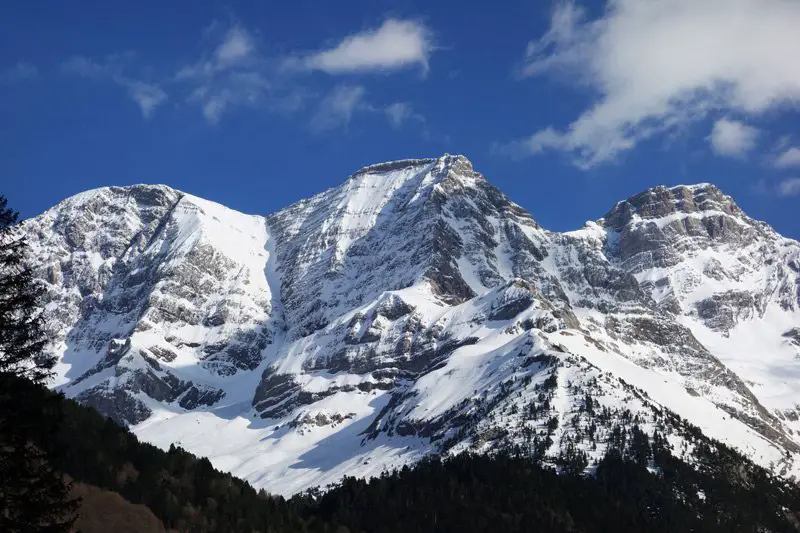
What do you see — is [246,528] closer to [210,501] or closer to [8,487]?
[210,501]

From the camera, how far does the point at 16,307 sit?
158 ft

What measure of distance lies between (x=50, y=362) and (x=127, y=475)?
92.3 metres

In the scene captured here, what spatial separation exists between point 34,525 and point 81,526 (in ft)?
219

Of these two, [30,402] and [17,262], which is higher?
[17,262]

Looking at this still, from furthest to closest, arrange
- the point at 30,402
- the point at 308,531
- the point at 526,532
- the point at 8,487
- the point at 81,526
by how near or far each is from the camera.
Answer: the point at 526,532 < the point at 308,531 < the point at 81,526 < the point at 30,402 < the point at 8,487

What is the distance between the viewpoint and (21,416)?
48.0m

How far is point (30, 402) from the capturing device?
161ft

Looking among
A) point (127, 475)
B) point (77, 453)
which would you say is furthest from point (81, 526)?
point (127, 475)

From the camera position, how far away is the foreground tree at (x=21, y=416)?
45844 millimetres

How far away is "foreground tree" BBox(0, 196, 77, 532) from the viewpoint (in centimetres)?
4584

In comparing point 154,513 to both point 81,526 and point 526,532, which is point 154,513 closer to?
point 81,526

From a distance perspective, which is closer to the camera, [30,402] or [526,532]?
[30,402]

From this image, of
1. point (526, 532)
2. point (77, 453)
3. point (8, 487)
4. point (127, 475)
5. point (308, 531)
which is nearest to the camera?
point (8, 487)

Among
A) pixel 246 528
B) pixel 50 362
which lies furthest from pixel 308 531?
pixel 50 362
